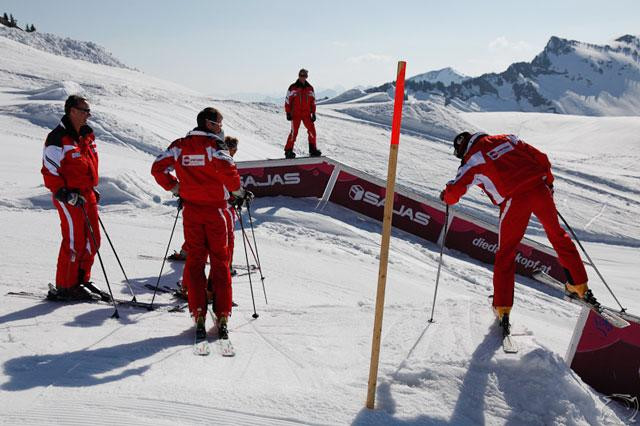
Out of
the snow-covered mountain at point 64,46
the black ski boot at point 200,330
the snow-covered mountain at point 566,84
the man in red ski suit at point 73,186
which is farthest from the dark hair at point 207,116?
the snow-covered mountain at point 566,84

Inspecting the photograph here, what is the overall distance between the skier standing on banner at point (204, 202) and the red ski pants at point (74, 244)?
992 mm

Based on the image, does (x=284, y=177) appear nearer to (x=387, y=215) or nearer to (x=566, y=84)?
(x=387, y=215)

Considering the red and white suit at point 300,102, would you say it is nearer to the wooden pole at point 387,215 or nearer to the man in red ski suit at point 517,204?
the man in red ski suit at point 517,204

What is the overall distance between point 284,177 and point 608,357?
6.49 metres

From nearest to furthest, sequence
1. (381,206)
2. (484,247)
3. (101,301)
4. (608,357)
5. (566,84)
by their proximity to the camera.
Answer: (608,357) < (101,301) < (484,247) < (381,206) < (566,84)

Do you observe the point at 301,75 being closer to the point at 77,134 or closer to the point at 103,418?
the point at 77,134

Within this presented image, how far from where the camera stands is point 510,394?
3.36 metres

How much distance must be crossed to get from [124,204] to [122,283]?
309 centimetres

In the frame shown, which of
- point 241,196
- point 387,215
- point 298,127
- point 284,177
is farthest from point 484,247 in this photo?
point 387,215

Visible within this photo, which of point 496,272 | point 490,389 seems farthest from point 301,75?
point 490,389

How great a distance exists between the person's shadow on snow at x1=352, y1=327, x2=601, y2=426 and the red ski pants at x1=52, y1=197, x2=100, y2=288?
3.09 meters

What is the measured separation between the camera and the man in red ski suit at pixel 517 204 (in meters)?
4.37

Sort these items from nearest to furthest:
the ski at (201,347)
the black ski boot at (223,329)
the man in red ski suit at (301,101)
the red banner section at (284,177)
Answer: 1. the ski at (201,347)
2. the black ski boot at (223,329)
3. the red banner section at (284,177)
4. the man in red ski suit at (301,101)

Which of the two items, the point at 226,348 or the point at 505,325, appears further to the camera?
the point at 505,325
